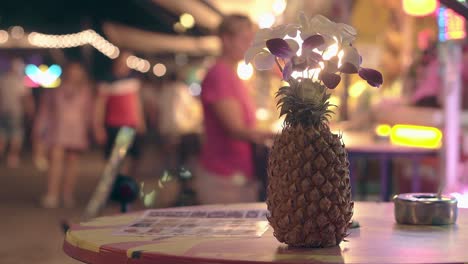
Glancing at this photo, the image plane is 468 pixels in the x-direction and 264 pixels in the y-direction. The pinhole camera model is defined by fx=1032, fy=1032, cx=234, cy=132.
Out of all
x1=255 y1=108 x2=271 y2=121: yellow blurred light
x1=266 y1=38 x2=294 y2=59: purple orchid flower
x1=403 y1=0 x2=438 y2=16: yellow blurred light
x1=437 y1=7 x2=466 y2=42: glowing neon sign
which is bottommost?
x1=266 y1=38 x2=294 y2=59: purple orchid flower

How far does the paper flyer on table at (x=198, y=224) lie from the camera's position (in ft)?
10.3

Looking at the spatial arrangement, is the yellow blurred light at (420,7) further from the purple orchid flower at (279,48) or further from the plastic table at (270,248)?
the purple orchid flower at (279,48)

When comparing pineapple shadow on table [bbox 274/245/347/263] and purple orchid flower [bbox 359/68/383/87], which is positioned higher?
purple orchid flower [bbox 359/68/383/87]

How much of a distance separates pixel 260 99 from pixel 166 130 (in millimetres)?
2718

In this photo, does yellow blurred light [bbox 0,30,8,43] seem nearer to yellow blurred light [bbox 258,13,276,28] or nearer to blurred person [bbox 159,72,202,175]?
blurred person [bbox 159,72,202,175]

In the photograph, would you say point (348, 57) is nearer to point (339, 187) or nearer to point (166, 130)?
point (339, 187)

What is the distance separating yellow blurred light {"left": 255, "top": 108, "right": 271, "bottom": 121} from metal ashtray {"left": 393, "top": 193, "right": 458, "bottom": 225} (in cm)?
765

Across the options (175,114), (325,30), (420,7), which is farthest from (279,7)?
(325,30)

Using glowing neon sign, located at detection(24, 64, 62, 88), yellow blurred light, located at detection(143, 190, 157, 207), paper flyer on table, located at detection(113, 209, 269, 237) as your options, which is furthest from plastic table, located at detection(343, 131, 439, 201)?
glowing neon sign, located at detection(24, 64, 62, 88)

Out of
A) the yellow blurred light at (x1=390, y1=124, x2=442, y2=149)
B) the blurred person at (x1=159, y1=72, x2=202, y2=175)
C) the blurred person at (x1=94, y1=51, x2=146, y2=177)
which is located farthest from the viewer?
the blurred person at (x1=159, y1=72, x2=202, y2=175)

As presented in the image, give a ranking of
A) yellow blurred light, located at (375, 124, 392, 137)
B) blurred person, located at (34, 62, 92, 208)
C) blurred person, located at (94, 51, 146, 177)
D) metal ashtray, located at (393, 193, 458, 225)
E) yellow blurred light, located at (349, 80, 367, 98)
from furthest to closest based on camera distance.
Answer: blurred person, located at (34, 62, 92, 208) → blurred person, located at (94, 51, 146, 177) → yellow blurred light, located at (349, 80, 367, 98) → yellow blurred light, located at (375, 124, 392, 137) → metal ashtray, located at (393, 193, 458, 225)

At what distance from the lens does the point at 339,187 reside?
278 centimetres

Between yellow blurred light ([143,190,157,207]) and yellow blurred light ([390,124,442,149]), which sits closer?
yellow blurred light ([143,190,157,207])

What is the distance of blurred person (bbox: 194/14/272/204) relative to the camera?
258 inches
